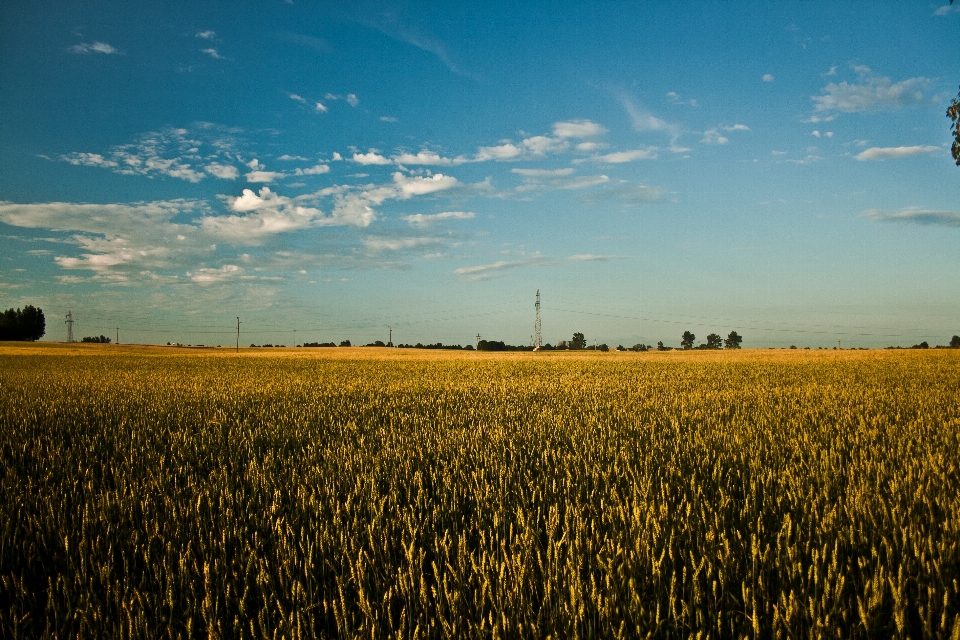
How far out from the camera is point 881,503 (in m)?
3.07

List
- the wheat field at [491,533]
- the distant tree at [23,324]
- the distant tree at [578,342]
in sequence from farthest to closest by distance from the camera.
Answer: the distant tree at [23,324] < the distant tree at [578,342] < the wheat field at [491,533]

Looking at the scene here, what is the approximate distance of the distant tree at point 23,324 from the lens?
376 ft

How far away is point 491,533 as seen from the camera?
258 cm

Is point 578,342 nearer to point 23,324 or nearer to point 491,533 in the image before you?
point 491,533

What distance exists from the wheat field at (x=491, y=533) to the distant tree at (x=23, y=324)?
477 ft

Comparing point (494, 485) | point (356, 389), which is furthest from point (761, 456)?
point (356, 389)

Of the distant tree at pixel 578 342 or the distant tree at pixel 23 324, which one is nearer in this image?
the distant tree at pixel 578 342

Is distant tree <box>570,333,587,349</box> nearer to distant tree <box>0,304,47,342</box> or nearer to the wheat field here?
the wheat field

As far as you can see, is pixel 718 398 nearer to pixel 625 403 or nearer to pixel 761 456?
pixel 625 403

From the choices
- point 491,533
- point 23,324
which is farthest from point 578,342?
point 23,324

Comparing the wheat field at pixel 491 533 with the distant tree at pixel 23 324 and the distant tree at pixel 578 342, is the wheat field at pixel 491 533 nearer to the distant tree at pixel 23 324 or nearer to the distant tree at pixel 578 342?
the distant tree at pixel 578 342

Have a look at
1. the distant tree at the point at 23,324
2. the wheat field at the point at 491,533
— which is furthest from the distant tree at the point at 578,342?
the distant tree at the point at 23,324

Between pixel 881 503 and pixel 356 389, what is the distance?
35.0 feet

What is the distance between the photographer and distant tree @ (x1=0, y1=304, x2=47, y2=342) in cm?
11469
